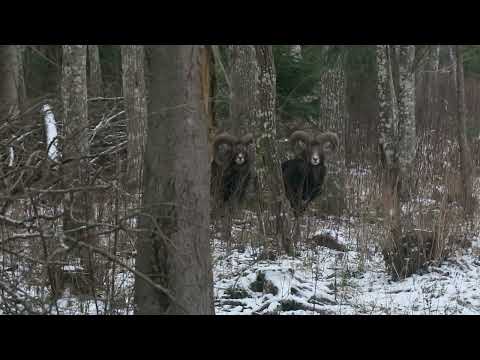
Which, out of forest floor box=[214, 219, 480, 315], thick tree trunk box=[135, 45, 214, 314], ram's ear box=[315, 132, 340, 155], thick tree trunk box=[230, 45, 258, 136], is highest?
thick tree trunk box=[230, 45, 258, 136]

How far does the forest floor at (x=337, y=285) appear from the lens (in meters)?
7.28

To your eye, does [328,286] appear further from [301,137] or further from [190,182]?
[301,137]

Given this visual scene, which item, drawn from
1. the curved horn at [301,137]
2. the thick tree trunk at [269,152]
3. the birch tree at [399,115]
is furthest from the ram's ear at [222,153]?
the birch tree at [399,115]

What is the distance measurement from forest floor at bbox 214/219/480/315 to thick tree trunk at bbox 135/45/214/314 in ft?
5.62

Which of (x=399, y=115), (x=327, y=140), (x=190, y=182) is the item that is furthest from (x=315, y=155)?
(x=190, y=182)

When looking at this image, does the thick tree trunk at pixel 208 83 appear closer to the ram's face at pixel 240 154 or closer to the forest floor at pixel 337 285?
the forest floor at pixel 337 285

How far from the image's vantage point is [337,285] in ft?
27.3

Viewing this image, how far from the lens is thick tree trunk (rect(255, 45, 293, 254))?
10.0 meters

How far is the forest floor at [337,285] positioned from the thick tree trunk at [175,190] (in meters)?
1.71

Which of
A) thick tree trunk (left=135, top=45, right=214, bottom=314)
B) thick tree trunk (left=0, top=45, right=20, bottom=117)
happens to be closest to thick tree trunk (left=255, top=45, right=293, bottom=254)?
thick tree trunk (left=0, top=45, right=20, bottom=117)

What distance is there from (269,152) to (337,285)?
2.83m

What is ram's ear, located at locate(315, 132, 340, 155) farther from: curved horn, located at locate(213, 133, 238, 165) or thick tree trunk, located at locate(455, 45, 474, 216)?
thick tree trunk, located at locate(455, 45, 474, 216)

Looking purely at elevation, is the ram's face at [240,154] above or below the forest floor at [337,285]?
above

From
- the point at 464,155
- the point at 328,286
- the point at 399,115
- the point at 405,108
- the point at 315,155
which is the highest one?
the point at 405,108
